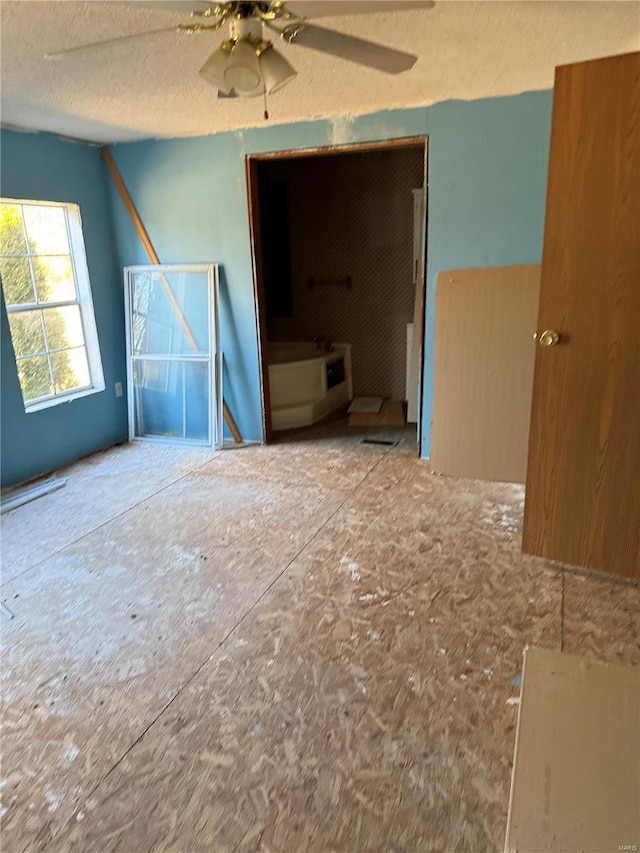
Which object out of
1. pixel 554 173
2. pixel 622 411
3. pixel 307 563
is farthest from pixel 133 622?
pixel 554 173

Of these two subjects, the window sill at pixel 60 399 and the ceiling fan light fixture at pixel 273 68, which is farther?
the window sill at pixel 60 399

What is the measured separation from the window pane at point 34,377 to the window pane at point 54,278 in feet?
1.38

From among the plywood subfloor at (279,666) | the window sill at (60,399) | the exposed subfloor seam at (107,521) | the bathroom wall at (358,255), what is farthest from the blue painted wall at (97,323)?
the bathroom wall at (358,255)

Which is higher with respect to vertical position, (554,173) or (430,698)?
(554,173)

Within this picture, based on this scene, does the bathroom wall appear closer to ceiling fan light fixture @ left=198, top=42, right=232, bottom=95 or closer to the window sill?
the window sill

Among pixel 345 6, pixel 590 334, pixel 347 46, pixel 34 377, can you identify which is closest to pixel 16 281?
pixel 34 377

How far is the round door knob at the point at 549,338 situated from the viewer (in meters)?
2.12

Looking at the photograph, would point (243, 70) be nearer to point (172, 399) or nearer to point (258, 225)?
point (258, 225)

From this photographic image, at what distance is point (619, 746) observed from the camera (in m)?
1.51

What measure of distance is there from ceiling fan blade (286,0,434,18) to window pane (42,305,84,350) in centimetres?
281

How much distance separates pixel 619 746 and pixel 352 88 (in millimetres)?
2996

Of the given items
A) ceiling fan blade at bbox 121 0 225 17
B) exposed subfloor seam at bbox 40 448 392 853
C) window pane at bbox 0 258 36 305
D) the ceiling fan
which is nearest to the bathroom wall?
exposed subfloor seam at bbox 40 448 392 853

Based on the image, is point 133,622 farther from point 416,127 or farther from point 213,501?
point 416,127

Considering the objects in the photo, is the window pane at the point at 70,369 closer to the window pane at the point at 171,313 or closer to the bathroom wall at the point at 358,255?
the window pane at the point at 171,313
